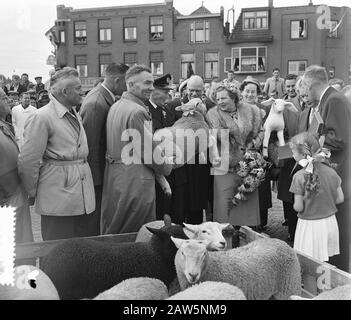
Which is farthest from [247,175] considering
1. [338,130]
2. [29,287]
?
[29,287]

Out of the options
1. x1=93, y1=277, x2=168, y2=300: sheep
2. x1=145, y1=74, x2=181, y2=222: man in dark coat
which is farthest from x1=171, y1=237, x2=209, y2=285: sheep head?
x1=145, y1=74, x2=181, y2=222: man in dark coat

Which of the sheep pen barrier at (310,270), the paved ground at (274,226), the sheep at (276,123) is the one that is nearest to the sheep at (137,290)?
the sheep pen barrier at (310,270)

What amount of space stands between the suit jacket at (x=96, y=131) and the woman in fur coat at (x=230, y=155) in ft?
3.46

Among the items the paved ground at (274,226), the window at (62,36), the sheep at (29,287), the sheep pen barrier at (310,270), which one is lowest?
the paved ground at (274,226)

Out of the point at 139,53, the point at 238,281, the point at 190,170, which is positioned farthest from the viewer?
the point at 190,170

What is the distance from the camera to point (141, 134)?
336cm

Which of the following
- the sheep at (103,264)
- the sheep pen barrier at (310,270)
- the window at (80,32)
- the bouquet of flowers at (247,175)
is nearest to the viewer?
the sheep at (103,264)

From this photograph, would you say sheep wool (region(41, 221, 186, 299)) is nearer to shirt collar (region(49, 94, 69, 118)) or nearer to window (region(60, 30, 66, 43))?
shirt collar (region(49, 94, 69, 118))

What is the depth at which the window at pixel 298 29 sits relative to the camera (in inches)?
139

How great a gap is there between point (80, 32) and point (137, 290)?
2305 mm

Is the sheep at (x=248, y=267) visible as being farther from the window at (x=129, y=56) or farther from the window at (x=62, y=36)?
the window at (x=129, y=56)

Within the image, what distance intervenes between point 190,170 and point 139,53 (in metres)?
1.22
